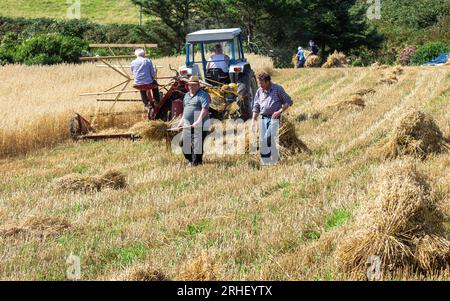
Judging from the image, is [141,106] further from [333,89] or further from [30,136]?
[333,89]

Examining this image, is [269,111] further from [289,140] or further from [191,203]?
[191,203]

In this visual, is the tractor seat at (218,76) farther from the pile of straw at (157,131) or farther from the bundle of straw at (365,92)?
the bundle of straw at (365,92)

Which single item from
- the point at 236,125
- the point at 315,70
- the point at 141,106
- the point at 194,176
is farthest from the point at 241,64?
the point at 315,70

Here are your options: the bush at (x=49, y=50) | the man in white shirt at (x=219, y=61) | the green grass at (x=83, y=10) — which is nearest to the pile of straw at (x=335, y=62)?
the bush at (x=49, y=50)

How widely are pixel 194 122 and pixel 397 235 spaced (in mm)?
5095

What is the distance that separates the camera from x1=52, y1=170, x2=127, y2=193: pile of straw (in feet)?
27.0

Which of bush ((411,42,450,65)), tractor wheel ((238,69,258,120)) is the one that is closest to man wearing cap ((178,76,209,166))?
tractor wheel ((238,69,258,120))

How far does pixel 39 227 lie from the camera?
20.7 ft

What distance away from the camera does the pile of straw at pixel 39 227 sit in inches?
245

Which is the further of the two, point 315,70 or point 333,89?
point 315,70

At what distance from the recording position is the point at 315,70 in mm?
24938

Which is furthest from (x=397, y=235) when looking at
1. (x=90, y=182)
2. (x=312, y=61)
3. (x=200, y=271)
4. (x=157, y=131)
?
(x=312, y=61)

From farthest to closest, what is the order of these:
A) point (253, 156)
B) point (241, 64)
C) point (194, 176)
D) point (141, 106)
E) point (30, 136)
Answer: point (141, 106) < point (241, 64) < point (30, 136) < point (253, 156) < point (194, 176)

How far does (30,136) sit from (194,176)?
15.2 feet
